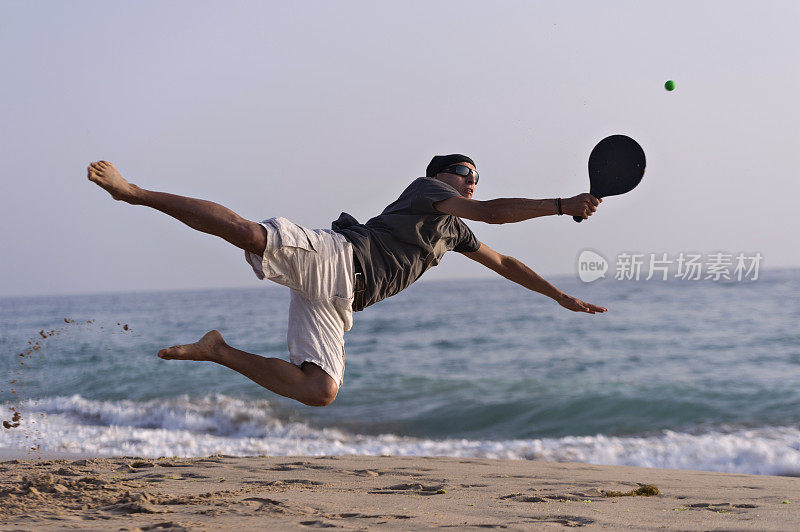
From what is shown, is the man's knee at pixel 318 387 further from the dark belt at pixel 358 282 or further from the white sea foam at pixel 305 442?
the white sea foam at pixel 305 442

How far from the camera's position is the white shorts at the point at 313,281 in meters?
4.03

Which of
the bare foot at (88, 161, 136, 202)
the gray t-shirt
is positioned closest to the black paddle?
the gray t-shirt

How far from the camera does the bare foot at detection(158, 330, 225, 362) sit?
391 cm

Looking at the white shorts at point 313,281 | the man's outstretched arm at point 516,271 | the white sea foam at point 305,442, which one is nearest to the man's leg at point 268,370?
the white shorts at point 313,281

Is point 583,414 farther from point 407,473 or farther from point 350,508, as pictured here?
point 350,508

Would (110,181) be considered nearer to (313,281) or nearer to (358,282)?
(313,281)

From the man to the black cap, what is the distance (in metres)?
0.20

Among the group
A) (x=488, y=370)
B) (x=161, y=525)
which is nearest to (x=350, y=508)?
(x=161, y=525)

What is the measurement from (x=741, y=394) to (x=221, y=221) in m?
10.7

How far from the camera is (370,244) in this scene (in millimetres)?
4324

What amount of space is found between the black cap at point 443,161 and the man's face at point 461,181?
0.12 feet

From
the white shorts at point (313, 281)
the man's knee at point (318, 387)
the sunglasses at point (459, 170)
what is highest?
the sunglasses at point (459, 170)

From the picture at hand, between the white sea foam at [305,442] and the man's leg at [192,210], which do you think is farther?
the white sea foam at [305,442]

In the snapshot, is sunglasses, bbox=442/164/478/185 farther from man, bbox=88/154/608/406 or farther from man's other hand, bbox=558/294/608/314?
man's other hand, bbox=558/294/608/314
